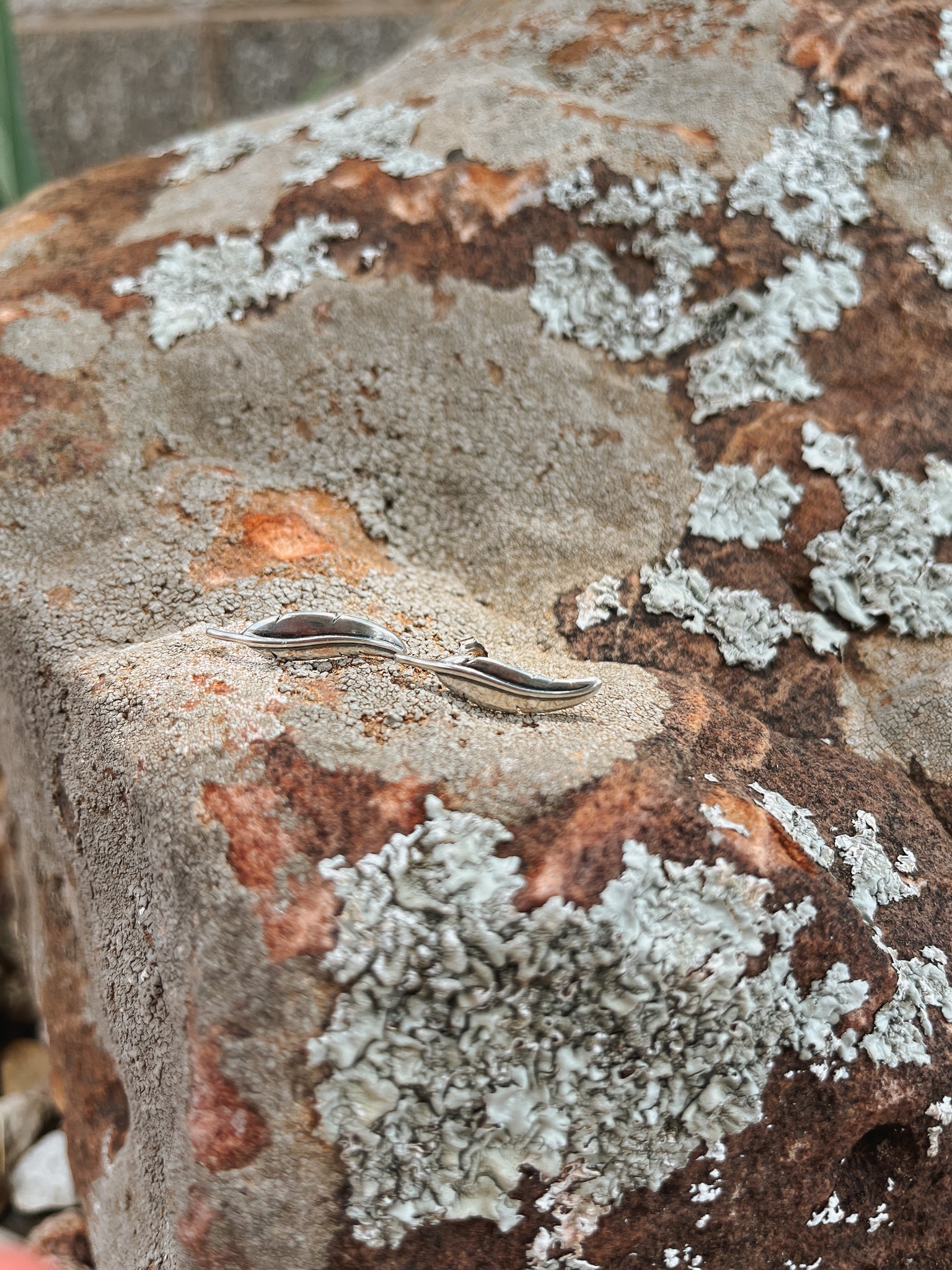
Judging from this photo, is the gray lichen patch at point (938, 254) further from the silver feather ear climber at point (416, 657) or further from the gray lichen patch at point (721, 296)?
the silver feather ear climber at point (416, 657)

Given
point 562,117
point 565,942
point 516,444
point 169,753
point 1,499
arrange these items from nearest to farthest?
point 565,942 < point 169,753 < point 1,499 < point 516,444 < point 562,117

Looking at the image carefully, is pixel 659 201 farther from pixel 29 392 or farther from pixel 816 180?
pixel 29 392

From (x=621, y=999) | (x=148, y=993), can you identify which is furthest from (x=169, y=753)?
(x=621, y=999)

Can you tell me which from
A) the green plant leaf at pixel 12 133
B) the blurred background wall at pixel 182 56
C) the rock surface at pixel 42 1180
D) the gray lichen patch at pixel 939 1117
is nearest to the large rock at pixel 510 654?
the gray lichen patch at pixel 939 1117

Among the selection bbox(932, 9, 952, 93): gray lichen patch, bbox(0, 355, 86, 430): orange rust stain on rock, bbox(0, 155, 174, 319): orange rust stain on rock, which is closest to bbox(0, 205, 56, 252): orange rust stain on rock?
bbox(0, 155, 174, 319): orange rust stain on rock

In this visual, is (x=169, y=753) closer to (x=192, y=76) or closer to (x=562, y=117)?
(x=562, y=117)

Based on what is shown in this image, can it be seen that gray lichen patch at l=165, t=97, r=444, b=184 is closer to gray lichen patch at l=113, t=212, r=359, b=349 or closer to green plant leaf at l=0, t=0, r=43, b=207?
gray lichen patch at l=113, t=212, r=359, b=349
